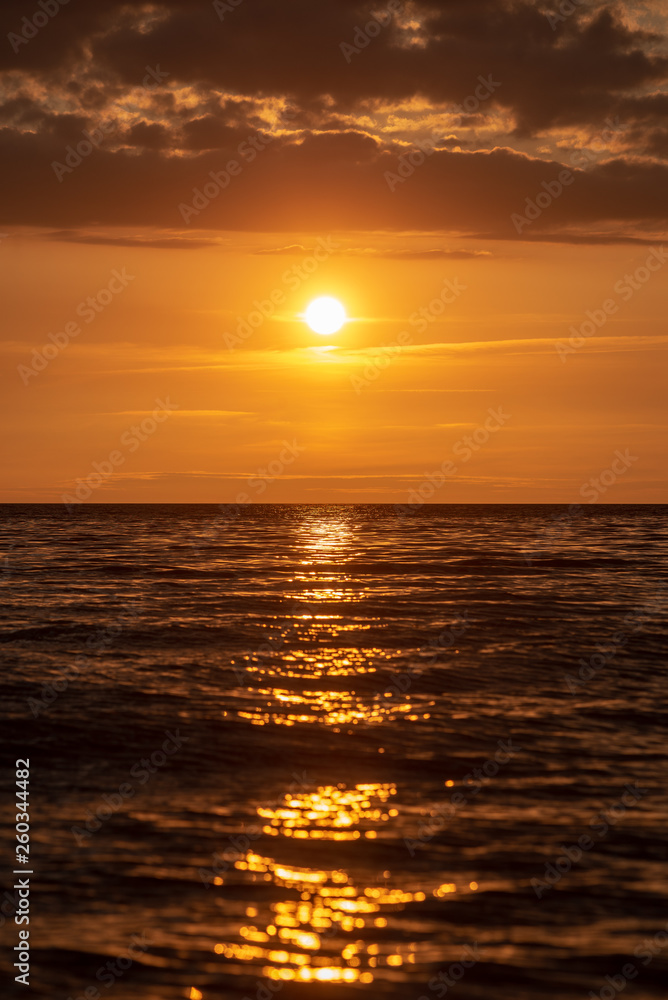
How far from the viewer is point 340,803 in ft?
38.6

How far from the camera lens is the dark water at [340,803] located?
26.3 feet

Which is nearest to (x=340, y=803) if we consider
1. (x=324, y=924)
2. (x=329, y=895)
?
(x=329, y=895)

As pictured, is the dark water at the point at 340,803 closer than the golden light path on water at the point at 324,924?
No

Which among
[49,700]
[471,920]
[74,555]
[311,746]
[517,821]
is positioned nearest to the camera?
[471,920]

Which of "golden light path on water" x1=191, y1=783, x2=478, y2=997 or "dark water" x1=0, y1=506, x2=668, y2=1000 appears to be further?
"dark water" x1=0, y1=506, x2=668, y2=1000

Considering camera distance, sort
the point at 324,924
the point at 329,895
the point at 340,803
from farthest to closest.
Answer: the point at 340,803 → the point at 329,895 → the point at 324,924

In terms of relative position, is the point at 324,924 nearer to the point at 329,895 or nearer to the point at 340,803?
the point at 329,895

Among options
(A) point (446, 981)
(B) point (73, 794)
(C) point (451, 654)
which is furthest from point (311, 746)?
(C) point (451, 654)

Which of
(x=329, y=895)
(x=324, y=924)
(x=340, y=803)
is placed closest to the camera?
(x=324, y=924)

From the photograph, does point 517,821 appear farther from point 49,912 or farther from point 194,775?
point 49,912

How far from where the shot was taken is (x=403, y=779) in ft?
41.9

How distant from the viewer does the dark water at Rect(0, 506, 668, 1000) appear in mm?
8023

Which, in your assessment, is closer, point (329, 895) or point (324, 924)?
point (324, 924)

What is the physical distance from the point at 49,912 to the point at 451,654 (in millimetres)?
14377
